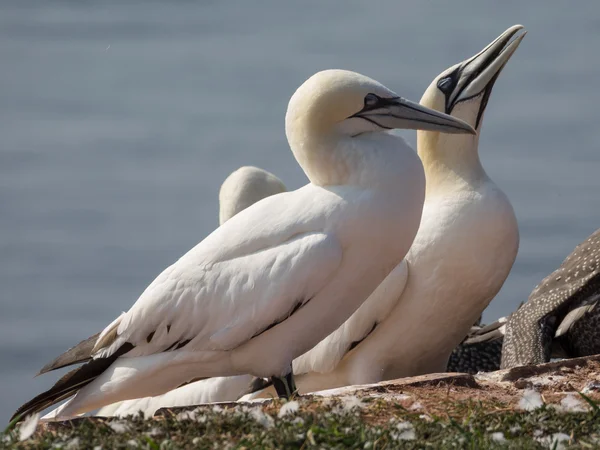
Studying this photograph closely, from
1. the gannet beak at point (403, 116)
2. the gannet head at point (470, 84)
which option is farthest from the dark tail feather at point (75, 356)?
the gannet head at point (470, 84)

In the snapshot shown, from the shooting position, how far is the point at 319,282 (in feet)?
17.1

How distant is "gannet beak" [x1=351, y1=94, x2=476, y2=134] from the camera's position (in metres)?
5.62

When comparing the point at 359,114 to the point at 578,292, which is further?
the point at 578,292

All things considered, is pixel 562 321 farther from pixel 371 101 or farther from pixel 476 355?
pixel 371 101

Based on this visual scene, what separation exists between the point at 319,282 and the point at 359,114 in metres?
0.88

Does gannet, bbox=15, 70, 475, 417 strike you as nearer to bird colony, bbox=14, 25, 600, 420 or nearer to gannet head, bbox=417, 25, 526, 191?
bird colony, bbox=14, 25, 600, 420

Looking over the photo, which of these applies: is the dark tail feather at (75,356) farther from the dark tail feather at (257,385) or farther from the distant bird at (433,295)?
the distant bird at (433,295)

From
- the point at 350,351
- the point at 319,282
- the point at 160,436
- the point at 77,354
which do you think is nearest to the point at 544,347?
the point at 350,351

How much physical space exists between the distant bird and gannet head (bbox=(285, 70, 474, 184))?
108 centimetres

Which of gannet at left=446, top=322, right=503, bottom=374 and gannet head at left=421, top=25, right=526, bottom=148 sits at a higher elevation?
gannet head at left=421, top=25, right=526, bottom=148

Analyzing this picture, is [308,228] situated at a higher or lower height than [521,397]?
higher

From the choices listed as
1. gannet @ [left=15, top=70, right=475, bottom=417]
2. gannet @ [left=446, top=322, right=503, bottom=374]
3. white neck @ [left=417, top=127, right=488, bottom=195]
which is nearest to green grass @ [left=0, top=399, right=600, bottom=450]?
gannet @ [left=15, top=70, right=475, bottom=417]

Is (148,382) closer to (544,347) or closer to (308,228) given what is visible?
(308,228)

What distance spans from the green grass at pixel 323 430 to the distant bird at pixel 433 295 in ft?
7.98
